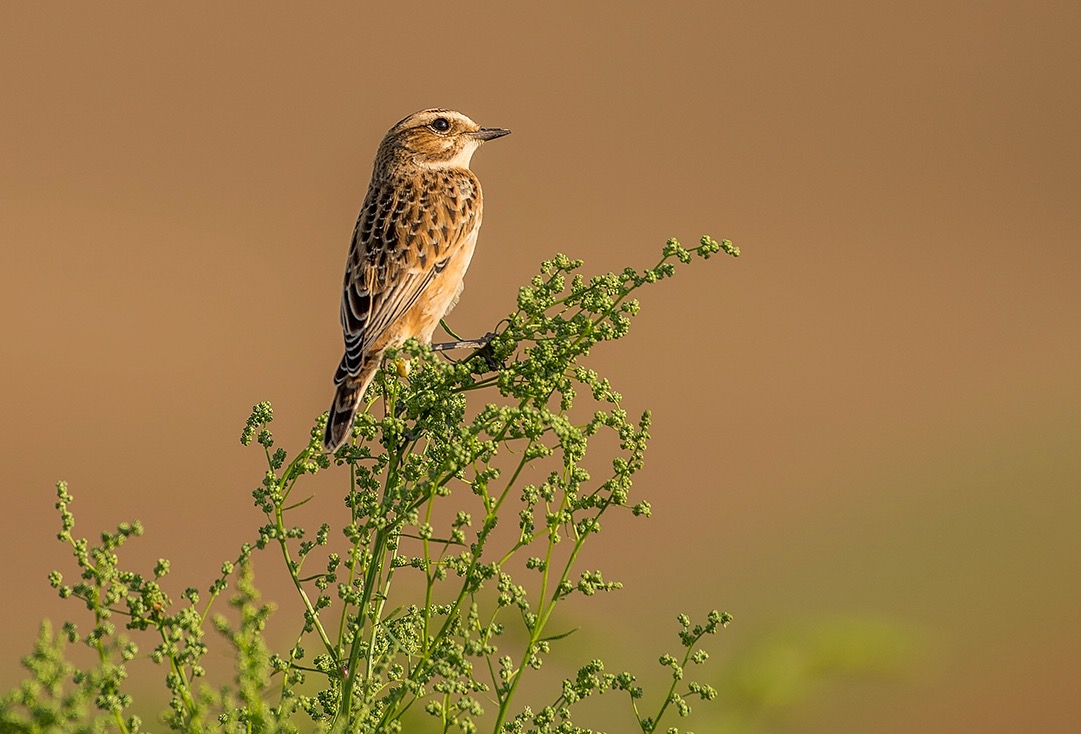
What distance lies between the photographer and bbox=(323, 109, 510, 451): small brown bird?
196 inches

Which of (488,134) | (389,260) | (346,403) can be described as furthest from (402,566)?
(488,134)

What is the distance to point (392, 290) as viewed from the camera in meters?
5.29

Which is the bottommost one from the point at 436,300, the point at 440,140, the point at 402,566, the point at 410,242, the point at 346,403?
the point at 402,566

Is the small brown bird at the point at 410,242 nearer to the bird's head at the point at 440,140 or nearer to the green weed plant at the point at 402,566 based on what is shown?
the bird's head at the point at 440,140

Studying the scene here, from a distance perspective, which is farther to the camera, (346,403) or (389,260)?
(389,260)

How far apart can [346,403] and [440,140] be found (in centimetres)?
276

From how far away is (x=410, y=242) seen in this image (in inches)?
220

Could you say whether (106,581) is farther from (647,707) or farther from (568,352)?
(647,707)

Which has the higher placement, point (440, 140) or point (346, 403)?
point (440, 140)

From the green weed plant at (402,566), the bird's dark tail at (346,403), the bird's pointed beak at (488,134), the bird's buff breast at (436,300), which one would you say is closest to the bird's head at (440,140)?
the bird's pointed beak at (488,134)

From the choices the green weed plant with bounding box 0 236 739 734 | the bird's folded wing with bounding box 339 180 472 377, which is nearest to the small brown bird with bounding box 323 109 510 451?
the bird's folded wing with bounding box 339 180 472 377

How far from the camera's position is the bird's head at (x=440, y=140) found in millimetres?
6645

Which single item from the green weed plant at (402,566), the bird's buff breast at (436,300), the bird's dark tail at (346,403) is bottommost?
the green weed plant at (402,566)

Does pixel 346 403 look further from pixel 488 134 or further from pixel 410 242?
pixel 488 134
